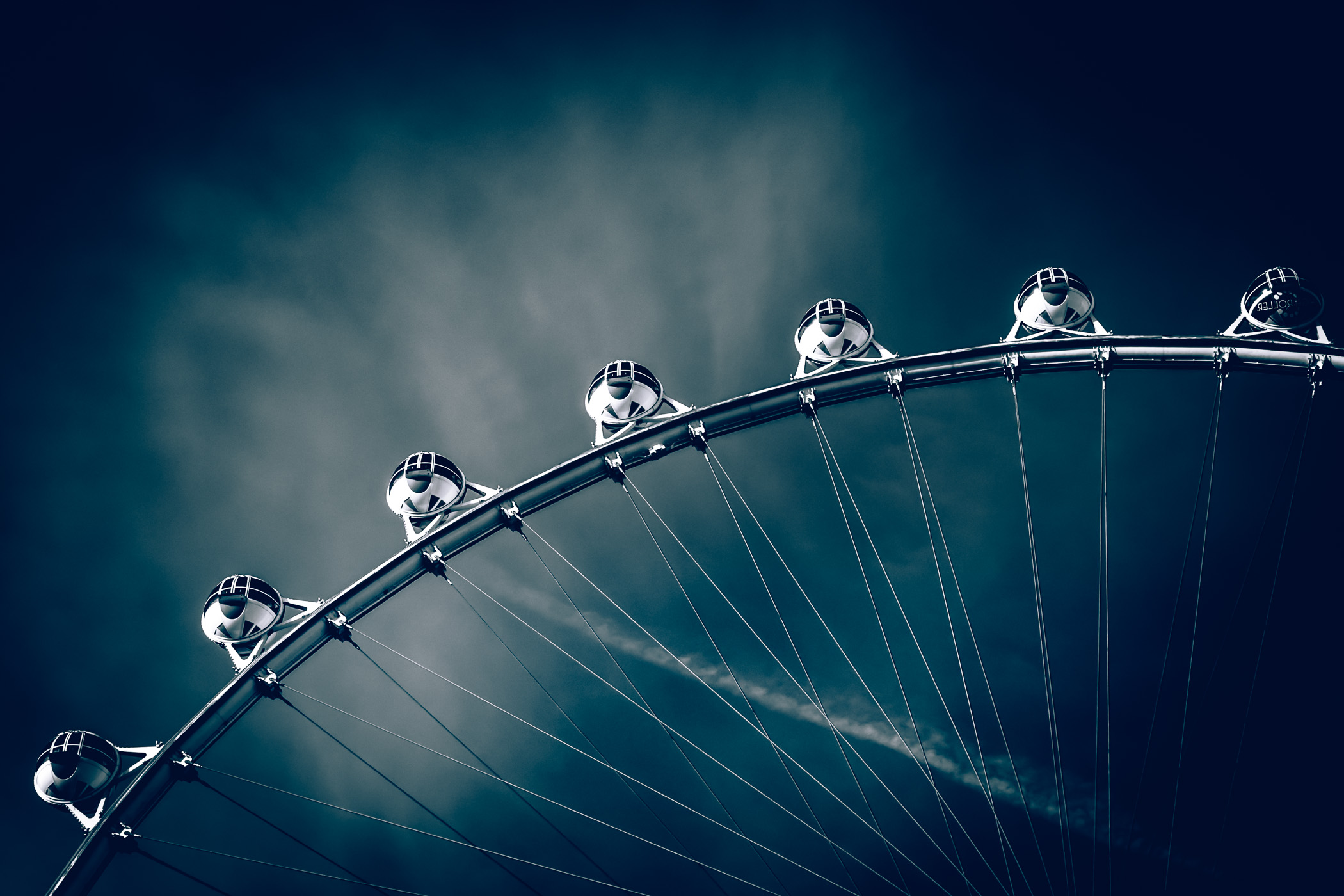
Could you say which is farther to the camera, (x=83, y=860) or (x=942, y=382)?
(x=942, y=382)

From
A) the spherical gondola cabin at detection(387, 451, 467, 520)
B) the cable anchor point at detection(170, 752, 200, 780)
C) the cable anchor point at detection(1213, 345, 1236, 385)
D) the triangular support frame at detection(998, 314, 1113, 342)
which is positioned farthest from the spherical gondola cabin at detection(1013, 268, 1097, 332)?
the cable anchor point at detection(170, 752, 200, 780)

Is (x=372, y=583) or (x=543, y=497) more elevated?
(x=543, y=497)

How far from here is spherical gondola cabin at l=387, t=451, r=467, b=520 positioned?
1859 cm

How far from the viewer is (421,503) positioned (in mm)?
18609

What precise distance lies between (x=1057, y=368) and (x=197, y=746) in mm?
16726

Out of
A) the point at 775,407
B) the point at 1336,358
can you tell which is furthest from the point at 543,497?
the point at 1336,358

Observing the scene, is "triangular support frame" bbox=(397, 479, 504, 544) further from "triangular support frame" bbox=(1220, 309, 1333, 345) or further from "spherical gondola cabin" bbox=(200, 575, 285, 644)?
"triangular support frame" bbox=(1220, 309, 1333, 345)

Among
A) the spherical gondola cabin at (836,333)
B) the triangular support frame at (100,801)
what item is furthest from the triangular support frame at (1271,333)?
the triangular support frame at (100,801)

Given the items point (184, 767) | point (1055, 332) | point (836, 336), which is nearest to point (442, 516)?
point (184, 767)

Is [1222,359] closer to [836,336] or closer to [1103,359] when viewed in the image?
[1103,359]

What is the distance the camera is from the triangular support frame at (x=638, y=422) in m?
18.9

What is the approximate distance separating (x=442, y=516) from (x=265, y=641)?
392 centimetres

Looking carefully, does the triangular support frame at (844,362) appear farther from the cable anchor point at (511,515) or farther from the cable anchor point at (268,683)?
the cable anchor point at (268,683)

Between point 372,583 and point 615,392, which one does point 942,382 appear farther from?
point 372,583
